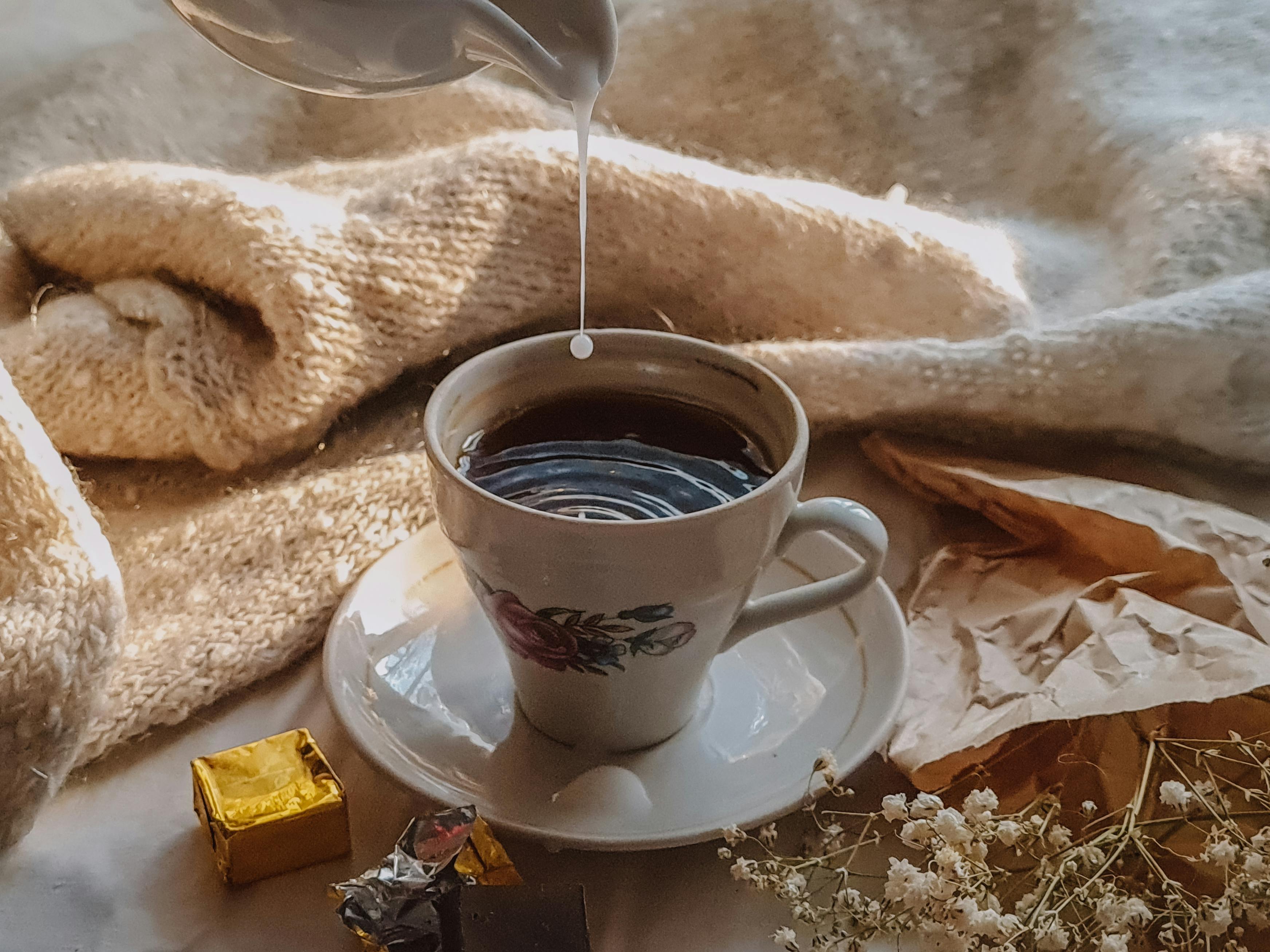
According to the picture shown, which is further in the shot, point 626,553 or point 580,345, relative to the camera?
point 580,345

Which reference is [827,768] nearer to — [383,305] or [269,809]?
[269,809]

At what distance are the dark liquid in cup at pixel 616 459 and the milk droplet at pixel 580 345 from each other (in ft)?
0.07

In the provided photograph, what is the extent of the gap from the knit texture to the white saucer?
0.04 m

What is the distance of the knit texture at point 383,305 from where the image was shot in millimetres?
516

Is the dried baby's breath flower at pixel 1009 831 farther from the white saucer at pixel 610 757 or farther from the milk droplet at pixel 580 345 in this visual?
the milk droplet at pixel 580 345

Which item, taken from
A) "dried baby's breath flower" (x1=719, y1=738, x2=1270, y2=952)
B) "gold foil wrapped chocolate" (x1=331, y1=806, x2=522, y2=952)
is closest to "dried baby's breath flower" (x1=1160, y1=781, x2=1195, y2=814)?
"dried baby's breath flower" (x1=719, y1=738, x2=1270, y2=952)

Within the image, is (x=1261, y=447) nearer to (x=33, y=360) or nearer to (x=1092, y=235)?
(x=1092, y=235)

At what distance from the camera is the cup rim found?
1.32ft

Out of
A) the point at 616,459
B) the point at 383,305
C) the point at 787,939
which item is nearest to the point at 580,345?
the point at 616,459

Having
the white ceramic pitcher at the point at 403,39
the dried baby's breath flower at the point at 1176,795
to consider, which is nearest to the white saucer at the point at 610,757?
the dried baby's breath flower at the point at 1176,795

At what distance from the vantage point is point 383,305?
2.09 ft

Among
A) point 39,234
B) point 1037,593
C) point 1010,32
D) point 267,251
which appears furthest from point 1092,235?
point 39,234

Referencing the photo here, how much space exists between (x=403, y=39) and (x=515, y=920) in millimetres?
291

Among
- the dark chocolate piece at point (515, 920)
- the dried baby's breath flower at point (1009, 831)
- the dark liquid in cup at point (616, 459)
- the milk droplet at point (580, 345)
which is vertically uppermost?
the milk droplet at point (580, 345)
